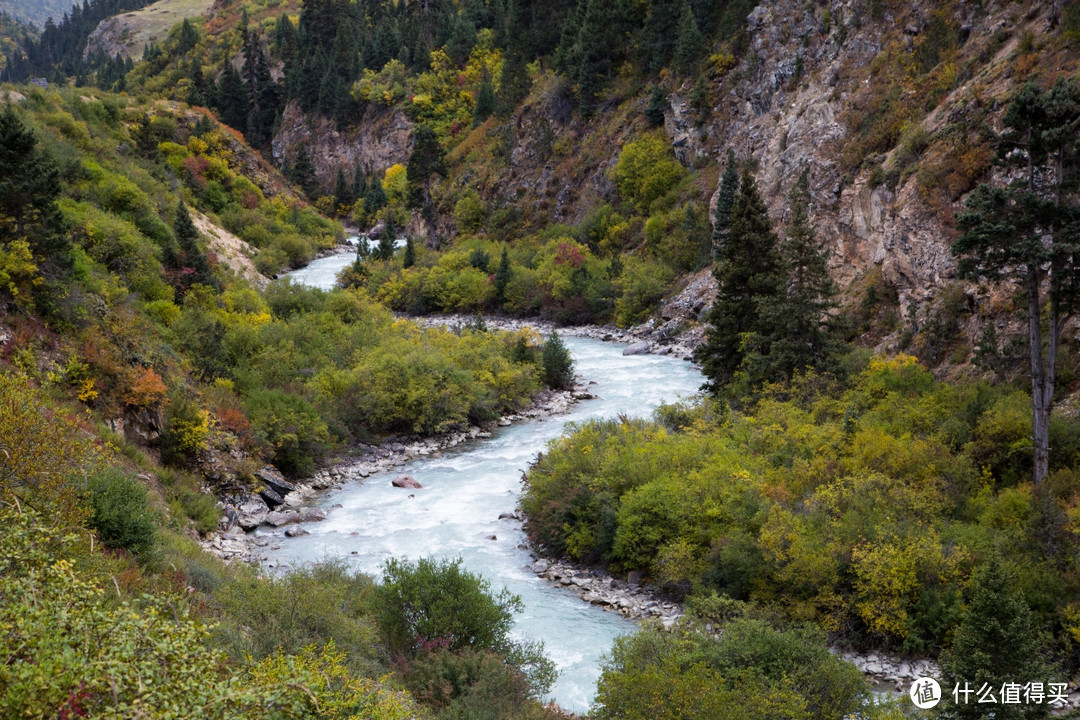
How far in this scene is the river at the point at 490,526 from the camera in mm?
18578

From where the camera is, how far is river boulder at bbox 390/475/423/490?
29086mm

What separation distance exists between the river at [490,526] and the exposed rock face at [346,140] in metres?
69.6

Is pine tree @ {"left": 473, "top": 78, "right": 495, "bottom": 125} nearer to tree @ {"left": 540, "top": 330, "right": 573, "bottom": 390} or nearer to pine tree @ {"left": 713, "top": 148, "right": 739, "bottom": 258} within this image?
pine tree @ {"left": 713, "top": 148, "right": 739, "bottom": 258}

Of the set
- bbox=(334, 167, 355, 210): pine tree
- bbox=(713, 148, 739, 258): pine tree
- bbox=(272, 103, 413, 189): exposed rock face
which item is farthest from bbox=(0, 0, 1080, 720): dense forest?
bbox=(272, 103, 413, 189): exposed rock face

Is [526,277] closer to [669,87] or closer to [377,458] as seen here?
[669,87]

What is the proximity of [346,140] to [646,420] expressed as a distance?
281 feet

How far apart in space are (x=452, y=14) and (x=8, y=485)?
344ft

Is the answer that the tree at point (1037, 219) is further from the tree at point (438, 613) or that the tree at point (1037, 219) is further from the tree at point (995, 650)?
the tree at point (438, 613)

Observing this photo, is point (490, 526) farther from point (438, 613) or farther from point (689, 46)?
point (689, 46)

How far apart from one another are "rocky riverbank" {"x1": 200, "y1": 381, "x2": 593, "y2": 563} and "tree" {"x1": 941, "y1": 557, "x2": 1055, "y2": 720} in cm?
1750

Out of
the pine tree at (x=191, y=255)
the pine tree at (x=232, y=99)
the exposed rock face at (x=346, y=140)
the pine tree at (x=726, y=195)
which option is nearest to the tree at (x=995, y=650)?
the pine tree at (x=191, y=255)

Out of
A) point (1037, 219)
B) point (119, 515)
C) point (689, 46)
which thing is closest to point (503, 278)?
point (689, 46)

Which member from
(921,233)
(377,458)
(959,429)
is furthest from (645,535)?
(921,233)

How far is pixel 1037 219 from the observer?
17797mm
